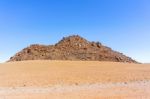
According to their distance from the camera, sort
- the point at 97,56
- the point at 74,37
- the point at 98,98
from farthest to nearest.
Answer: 1. the point at 74,37
2. the point at 97,56
3. the point at 98,98

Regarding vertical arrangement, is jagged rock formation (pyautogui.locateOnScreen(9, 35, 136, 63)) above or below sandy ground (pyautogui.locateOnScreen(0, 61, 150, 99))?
above

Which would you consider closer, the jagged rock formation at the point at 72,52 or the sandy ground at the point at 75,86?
the sandy ground at the point at 75,86

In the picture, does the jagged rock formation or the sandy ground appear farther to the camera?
the jagged rock formation

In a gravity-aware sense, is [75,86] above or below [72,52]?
below

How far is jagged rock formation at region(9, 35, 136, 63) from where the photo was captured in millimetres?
111250

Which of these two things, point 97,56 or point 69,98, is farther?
point 97,56

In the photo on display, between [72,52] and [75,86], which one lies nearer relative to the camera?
[75,86]

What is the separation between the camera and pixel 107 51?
4670 inches

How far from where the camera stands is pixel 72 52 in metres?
113

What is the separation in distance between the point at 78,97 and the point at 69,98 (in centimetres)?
74

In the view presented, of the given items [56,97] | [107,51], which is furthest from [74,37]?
[56,97]

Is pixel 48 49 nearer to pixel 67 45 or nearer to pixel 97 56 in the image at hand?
pixel 67 45

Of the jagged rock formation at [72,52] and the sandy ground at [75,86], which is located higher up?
the jagged rock formation at [72,52]

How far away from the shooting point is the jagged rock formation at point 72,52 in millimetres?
111250
